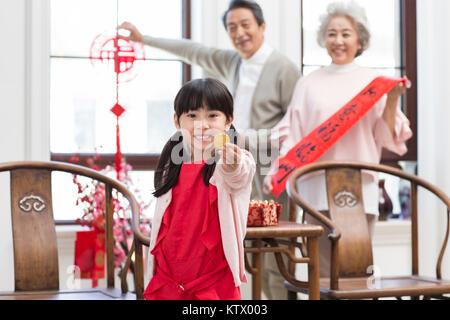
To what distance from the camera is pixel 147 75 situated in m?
3.03

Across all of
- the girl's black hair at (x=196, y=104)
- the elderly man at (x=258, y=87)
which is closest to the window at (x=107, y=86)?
the elderly man at (x=258, y=87)

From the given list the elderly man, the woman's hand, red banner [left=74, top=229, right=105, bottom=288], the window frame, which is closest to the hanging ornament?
the woman's hand

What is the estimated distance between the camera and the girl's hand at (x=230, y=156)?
126 cm

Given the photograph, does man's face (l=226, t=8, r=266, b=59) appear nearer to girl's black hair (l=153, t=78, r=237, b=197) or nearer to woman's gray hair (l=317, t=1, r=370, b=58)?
woman's gray hair (l=317, t=1, r=370, b=58)

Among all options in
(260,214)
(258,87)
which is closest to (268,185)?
(258,87)

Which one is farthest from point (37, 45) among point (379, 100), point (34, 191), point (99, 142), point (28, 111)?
point (379, 100)

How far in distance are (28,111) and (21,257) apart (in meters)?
0.93

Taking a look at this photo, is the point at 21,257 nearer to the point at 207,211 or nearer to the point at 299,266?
the point at 207,211

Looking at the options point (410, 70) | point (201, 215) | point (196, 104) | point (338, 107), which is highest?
point (410, 70)

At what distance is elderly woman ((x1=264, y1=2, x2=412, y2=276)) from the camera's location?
258 cm

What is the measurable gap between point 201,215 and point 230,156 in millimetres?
176

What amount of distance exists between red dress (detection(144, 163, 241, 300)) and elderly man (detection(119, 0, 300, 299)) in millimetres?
1297

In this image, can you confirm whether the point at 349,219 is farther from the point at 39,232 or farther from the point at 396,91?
the point at 39,232

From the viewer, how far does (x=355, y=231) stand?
→ 92.0 inches
